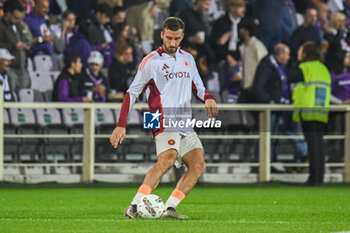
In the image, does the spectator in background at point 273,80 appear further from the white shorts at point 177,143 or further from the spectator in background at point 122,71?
the white shorts at point 177,143

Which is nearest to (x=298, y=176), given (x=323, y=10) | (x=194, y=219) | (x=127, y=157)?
(x=127, y=157)

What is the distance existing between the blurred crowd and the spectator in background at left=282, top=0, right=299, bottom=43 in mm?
19

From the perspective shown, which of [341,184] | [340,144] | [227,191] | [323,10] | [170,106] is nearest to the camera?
[170,106]

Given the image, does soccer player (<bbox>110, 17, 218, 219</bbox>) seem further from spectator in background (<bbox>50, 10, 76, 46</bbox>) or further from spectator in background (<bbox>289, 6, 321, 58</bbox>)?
spectator in background (<bbox>289, 6, 321, 58</bbox>)

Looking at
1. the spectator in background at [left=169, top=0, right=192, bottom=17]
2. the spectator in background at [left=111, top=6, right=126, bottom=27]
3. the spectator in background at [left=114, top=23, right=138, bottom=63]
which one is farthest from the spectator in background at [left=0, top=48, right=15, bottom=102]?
the spectator in background at [left=169, top=0, right=192, bottom=17]

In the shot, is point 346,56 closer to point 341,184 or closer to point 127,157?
point 341,184

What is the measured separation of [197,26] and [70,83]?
2937 millimetres

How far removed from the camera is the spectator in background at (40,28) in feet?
53.2

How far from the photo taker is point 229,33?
17.3 metres

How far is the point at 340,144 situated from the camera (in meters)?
17.0

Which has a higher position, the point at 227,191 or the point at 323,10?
the point at 323,10

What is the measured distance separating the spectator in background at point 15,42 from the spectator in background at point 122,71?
154 centimetres

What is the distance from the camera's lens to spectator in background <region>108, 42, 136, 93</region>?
16.4m

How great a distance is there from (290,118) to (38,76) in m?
4.42
